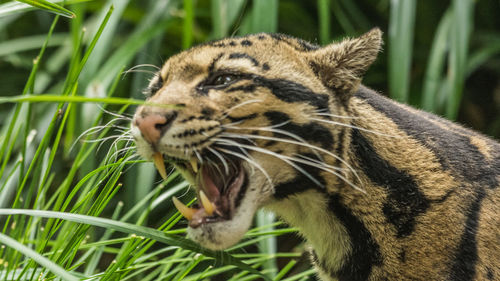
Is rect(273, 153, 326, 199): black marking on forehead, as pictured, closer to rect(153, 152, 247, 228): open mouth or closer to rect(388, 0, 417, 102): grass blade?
rect(153, 152, 247, 228): open mouth

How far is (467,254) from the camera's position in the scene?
1.30 meters

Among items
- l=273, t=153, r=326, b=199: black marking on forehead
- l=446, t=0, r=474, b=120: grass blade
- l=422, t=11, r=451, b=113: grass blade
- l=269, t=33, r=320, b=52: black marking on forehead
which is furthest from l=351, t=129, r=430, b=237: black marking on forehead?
l=422, t=11, r=451, b=113: grass blade

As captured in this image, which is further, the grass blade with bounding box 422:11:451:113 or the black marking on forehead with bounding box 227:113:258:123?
the grass blade with bounding box 422:11:451:113

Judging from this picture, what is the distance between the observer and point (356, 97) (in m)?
1.46

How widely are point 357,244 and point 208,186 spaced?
0.34 m

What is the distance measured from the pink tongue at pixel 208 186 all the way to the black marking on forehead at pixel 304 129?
168 millimetres

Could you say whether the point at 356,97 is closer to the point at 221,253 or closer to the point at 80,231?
the point at 221,253

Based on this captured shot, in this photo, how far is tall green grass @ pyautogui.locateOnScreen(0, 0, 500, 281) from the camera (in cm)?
151

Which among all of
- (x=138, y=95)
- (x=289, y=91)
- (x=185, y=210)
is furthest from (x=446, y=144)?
(x=138, y=95)

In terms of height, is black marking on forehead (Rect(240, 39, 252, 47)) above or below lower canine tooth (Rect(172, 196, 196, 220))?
above

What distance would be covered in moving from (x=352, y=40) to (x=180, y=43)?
184 cm

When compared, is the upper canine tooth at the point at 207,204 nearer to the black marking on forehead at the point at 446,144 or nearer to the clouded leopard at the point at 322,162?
the clouded leopard at the point at 322,162

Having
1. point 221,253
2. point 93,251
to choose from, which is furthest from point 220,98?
point 93,251

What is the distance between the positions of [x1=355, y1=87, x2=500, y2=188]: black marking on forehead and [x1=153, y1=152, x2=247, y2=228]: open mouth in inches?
14.4
